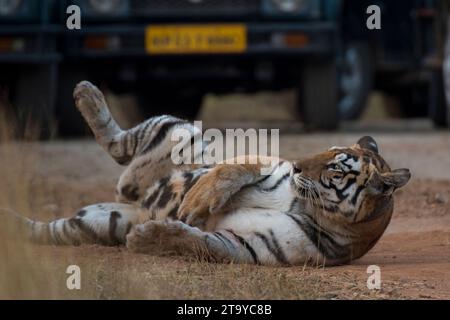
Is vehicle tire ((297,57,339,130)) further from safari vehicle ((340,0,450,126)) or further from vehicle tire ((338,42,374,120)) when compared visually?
vehicle tire ((338,42,374,120))

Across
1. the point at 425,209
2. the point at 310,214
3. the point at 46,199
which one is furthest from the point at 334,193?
the point at 46,199

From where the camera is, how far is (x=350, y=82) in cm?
1363

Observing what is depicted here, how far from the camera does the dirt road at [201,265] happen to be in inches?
169

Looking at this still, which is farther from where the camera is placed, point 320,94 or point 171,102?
point 171,102

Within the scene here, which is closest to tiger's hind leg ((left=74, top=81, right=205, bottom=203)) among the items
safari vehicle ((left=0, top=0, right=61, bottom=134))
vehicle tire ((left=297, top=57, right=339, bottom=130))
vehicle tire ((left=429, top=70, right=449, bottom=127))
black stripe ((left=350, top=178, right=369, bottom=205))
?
black stripe ((left=350, top=178, right=369, bottom=205))

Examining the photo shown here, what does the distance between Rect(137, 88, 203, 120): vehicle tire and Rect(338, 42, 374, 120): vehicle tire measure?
5.48 feet

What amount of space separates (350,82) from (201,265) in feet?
28.9

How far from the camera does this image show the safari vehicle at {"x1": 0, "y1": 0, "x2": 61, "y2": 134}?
36.0 feet

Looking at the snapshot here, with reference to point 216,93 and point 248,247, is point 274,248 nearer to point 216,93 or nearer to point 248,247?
point 248,247

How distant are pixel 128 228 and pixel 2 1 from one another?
5.68 metres

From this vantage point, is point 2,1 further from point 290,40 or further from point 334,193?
point 334,193

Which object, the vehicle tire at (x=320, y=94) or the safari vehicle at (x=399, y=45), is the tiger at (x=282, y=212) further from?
the safari vehicle at (x=399, y=45)

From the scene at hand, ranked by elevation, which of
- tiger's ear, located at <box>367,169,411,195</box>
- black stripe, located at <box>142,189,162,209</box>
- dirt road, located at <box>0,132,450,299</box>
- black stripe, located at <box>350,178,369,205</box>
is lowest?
dirt road, located at <box>0,132,450,299</box>

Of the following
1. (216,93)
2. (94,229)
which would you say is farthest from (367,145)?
(216,93)
